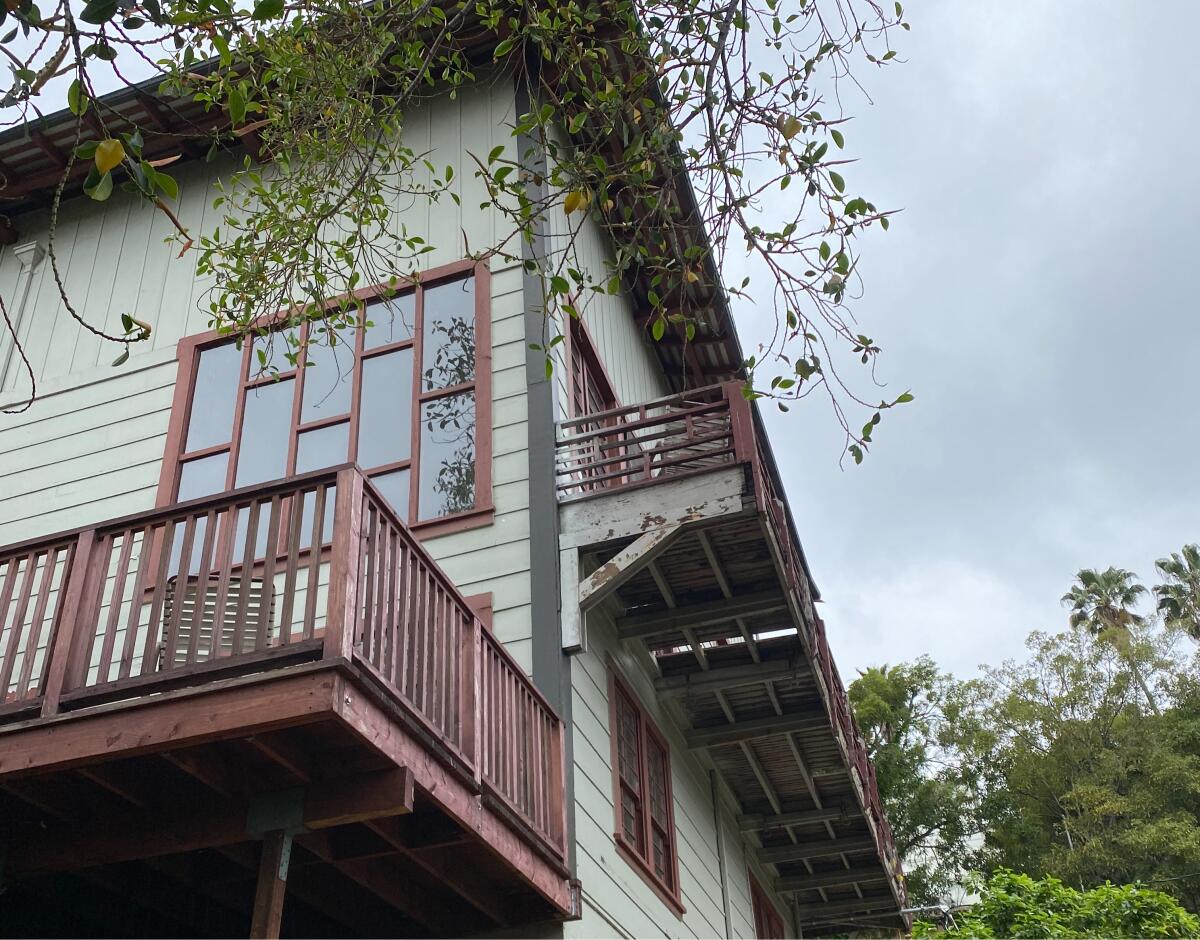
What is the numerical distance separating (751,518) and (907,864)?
30.6 meters

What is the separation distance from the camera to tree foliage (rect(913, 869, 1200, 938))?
18.7m

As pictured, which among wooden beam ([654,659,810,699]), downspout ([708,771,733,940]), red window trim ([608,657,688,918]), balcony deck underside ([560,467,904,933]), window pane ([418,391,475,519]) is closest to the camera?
balcony deck underside ([560,467,904,933])

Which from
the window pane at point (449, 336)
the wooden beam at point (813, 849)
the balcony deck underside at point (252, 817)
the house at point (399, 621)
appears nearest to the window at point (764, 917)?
the house at point (399, 621)

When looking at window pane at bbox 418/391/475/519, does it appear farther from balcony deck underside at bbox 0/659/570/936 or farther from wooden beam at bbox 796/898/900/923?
wooden beam at bbox 796/898/900/923

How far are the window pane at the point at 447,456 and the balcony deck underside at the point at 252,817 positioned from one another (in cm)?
318

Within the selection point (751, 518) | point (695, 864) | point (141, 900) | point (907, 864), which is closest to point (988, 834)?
point (907, 864)

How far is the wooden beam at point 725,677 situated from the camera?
11.0 m

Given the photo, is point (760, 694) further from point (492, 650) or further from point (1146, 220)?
point (1146, 220)

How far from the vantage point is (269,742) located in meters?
5.77

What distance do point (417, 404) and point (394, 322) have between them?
1036mm

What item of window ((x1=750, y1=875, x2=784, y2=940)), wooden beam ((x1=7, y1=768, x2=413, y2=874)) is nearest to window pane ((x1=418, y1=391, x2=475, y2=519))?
wooden beam ((x1=7, y1=768, x2=413, y2=874))

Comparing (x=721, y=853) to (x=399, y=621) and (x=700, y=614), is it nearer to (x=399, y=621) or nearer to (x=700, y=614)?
(x=700, y=614)

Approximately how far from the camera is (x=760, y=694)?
12.0 meters

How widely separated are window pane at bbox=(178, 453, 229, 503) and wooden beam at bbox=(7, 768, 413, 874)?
470 centimetres
